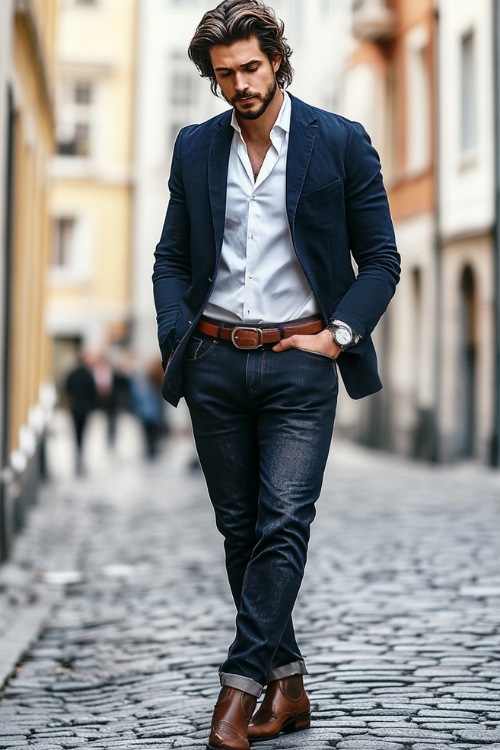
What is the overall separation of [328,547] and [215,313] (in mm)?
5383

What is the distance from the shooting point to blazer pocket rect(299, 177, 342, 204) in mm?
4141

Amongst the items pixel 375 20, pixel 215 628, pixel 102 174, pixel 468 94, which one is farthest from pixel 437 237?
pixel 102 174

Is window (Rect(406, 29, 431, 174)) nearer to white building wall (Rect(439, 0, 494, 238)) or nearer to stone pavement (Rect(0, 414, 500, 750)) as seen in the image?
white building wall (Rect(439, 0, 494, 238))

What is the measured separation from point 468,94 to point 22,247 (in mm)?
10690

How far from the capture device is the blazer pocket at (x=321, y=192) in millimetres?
4141

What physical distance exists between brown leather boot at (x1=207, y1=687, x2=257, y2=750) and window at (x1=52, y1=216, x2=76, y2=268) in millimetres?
35373

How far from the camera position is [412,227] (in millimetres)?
24141

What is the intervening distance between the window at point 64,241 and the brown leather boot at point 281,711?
1382 inches

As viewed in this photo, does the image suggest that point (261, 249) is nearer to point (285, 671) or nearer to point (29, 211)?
point (285, 671)

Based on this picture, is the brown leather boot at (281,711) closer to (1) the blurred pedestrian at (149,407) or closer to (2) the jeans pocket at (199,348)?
(2) the jeans pocket at (199,348)

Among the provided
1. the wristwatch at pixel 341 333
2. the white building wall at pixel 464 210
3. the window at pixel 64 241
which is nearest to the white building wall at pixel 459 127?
the white building wall at pixel 464 210

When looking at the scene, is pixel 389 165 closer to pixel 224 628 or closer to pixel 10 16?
pixel 10 16

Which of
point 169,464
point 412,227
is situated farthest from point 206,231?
point 412,227

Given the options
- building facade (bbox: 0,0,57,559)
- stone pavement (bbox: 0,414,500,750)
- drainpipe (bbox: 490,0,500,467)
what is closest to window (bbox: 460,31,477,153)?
drainpipe (bbox: 490,0,500,467)
